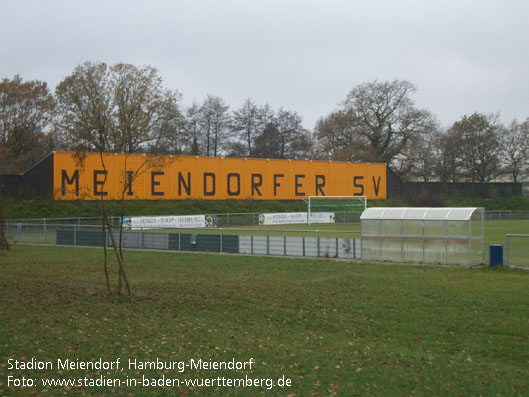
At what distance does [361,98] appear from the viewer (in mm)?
79375

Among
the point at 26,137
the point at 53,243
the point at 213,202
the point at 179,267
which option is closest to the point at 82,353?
the point at 179,267

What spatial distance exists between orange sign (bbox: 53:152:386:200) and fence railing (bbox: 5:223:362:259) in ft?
63.0

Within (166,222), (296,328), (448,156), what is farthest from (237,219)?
(448,156)

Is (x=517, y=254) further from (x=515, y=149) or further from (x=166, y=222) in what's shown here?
(x=515, y=149)

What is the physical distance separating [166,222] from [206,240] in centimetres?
1802

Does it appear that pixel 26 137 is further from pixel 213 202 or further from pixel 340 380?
pixel 340 380

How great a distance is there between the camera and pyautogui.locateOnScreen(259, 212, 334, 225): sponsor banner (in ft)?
170

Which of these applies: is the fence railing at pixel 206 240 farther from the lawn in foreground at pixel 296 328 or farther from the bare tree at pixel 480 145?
the bare tree at pixel 480 145

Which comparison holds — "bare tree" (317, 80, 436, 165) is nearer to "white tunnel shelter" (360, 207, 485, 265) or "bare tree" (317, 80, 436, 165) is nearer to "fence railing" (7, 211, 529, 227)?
"fence railing" (7, 211, 529, 227)

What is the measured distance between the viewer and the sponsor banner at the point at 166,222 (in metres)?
41.8

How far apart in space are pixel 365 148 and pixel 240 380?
73931 millimetres

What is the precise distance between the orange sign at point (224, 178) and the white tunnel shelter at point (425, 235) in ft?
111

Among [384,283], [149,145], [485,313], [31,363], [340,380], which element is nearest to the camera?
[340,380]

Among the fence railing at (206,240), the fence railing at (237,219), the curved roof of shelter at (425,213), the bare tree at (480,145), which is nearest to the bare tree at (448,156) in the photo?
the bare tree at (480,145)
